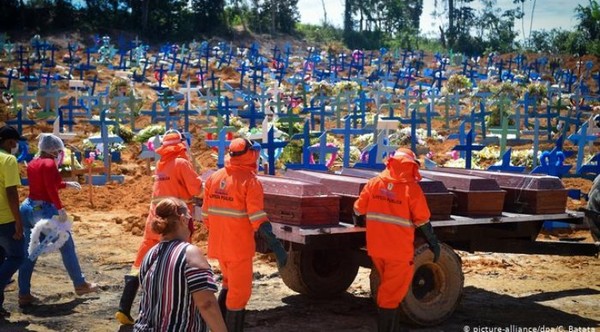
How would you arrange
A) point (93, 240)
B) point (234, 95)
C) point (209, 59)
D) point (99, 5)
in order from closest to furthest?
point (93, 240) → point (234, 95) → point (209, 59) → point (99, 5)

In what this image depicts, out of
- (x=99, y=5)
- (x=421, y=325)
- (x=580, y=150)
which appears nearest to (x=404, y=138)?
(x=580, y=150)

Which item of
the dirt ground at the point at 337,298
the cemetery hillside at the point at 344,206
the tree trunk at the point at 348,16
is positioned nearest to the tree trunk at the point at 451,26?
the tree trunk at the point at 348,16

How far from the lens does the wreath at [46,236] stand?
7.37 metres

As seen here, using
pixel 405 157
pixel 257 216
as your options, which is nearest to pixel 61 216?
pixel 257 216

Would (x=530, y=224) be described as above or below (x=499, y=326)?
above

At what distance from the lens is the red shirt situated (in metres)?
Result: 7.33

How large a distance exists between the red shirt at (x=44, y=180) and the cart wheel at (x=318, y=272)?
222cm

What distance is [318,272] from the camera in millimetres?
7879

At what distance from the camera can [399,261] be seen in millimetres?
6172

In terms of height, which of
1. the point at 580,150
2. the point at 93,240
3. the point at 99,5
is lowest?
the point at 93,240

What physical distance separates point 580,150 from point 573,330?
784 centimetres

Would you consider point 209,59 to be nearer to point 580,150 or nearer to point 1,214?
point 580,150

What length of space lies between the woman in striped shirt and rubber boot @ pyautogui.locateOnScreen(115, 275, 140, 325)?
9.56ft

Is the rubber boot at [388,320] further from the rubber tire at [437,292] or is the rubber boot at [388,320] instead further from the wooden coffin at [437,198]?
the wooden coffin at [437,198]
